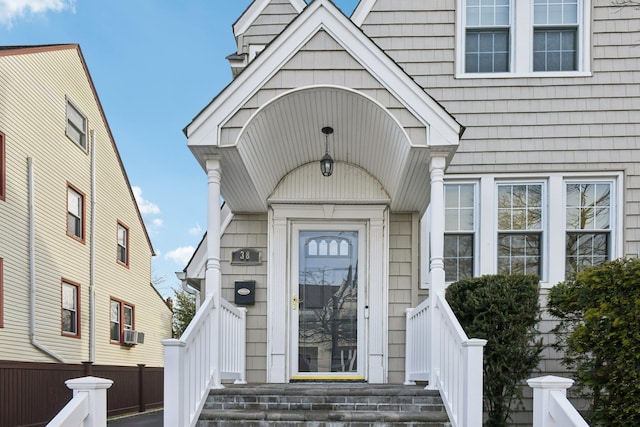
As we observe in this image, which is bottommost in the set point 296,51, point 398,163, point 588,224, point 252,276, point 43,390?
point 43,390

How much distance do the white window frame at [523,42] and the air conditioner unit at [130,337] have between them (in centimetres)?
1192

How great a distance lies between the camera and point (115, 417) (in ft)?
37.6

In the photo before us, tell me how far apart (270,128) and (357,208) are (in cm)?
162

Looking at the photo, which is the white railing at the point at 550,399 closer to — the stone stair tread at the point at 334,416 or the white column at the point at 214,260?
the stone stair tread at the point at 334,416

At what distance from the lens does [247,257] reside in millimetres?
6512

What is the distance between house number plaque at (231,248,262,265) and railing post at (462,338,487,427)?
3.15 metres

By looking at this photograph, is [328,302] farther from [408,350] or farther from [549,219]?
[549,219]

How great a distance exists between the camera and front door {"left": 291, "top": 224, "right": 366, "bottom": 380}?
6320mm

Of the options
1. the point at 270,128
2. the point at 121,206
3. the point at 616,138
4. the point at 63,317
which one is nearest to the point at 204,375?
the point at 270,128

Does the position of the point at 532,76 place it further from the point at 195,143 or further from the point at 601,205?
the point at 195,143

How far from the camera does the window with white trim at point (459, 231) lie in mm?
6988

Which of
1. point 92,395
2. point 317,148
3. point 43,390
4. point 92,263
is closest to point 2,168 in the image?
point 43,390

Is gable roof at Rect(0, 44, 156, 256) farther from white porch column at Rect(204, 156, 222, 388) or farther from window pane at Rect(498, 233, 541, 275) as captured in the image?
window pane at Rect(498, 233, 541, 275)

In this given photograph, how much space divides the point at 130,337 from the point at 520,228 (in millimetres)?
11828
